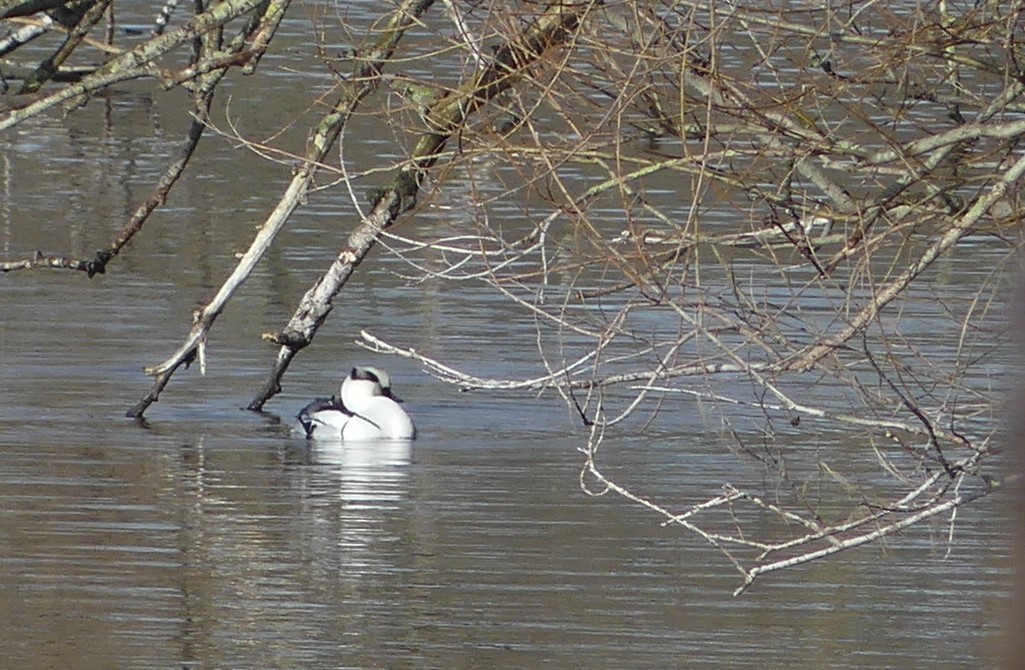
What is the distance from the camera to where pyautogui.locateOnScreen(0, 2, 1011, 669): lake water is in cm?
812

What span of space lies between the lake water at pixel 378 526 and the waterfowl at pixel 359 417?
0.47 feet

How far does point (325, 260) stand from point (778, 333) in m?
11.2

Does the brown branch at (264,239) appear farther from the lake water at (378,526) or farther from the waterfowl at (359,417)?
the waterfowl at (359,417)

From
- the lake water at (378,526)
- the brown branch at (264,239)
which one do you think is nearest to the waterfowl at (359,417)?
the lake water at (378,526)

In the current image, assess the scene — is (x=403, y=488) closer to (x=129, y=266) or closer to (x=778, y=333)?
(x=778, y=333)

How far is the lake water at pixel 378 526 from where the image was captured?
26.7 ft

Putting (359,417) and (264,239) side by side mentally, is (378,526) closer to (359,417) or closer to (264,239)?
(359,417)

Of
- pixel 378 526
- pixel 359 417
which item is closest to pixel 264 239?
pixel 359 417

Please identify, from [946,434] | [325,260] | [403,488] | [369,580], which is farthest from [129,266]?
[946,434]

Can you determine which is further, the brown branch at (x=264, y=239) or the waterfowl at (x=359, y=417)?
the waterfowl at (x=359, y=417)

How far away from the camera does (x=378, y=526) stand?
1009cm

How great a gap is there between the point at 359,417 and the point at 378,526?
1.99 metres

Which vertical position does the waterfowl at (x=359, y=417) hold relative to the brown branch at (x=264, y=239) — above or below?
below

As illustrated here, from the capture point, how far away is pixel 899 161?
7.07 m
